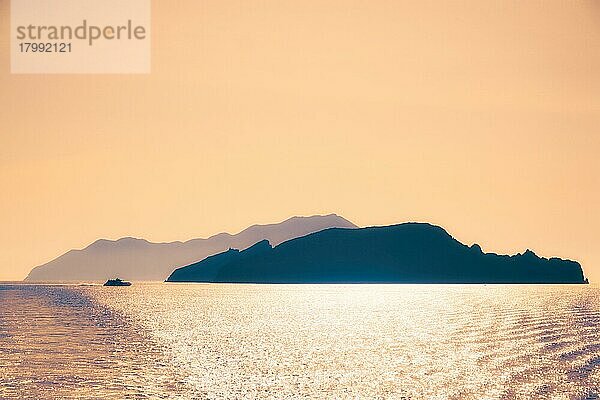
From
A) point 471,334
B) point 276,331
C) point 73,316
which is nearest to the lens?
point 471,334

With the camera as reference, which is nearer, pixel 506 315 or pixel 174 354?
pixel 174 354

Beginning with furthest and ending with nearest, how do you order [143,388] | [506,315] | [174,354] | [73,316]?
[506,315] → [73,316] → [174,354] → [143,388]

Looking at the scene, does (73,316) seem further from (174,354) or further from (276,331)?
(174,354)

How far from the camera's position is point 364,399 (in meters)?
54.1

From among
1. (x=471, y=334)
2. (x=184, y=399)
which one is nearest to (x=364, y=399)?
(x=184, y=399)

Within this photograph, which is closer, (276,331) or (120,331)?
(120,331)

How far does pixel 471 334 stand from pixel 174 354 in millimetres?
44179

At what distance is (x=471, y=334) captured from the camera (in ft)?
354

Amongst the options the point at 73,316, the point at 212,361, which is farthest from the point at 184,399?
the point at 73,316

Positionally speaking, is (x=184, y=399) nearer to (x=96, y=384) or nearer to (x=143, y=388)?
(x=143, y=388)

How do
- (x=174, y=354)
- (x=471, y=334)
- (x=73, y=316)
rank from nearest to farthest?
(x=174, y=354)
(x=471, y=334)
(x=73, y=316)

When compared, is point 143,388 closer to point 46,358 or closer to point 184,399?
point 184,399

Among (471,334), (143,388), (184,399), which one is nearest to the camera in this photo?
(184,399)

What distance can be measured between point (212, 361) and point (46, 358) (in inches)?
562
